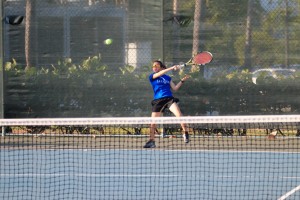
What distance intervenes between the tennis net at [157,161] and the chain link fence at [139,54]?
0.41 m

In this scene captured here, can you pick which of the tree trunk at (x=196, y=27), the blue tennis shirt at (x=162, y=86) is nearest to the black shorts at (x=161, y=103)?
the blue tennis shirt at (x=162, y=86)

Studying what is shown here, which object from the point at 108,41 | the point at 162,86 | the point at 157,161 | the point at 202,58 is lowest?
the point at 157,161

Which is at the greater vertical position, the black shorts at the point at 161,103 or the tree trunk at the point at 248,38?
the tree trunk at the point at 248,38

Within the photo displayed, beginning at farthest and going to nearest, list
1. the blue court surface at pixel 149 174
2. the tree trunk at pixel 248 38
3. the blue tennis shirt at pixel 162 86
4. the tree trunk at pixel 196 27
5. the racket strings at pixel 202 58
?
1. the tree trunk at pixel 196 27
2. the tree trunk at pixel 248 38
3. the blue tennis shirt at pixel 162 86
4. the racket strings at pixel 202 58
5. the blue court surface at pixel 149 174

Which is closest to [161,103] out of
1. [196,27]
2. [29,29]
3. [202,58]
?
[202,58]

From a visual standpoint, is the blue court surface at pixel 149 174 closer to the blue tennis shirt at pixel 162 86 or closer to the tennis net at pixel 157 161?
the tennis net at pixel 157 161

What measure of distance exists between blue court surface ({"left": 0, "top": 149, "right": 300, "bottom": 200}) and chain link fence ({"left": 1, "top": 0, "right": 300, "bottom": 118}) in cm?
135

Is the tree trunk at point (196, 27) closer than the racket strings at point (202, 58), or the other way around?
the racket strings at point (202, 58)

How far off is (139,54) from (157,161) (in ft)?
7.81

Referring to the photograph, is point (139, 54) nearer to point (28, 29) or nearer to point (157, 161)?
point (28, 29)

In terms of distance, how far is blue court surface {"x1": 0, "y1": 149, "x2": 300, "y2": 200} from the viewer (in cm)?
660

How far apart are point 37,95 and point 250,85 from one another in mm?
3055

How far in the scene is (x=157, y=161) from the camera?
8547 millimetres

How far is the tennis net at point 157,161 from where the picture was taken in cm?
645
